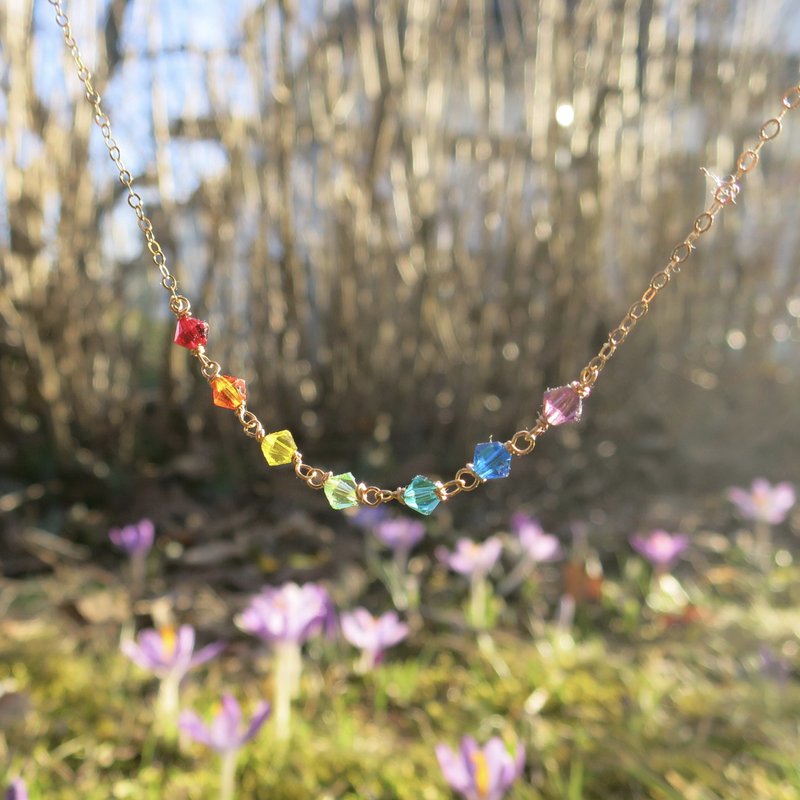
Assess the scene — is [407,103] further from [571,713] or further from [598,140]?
[571,713]

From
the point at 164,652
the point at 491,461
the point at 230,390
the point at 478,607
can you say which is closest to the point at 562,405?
the point at 491,461

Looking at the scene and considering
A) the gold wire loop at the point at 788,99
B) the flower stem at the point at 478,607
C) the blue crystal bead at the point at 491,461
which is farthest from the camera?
the flower stem at the point at 478,607

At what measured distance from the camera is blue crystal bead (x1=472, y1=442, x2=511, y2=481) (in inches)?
41.8

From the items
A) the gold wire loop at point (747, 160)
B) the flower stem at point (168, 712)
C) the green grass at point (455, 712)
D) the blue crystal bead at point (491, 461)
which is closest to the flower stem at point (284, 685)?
the green grass at point (455, 712)

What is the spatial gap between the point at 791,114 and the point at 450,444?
6.14 feet

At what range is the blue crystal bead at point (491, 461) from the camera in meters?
1.06

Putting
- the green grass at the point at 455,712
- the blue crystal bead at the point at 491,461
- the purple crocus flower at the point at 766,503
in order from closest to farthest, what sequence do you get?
the blue crystal bead at the point at 491,461
the green grass at the point at 455,712
the purple crocus flower at the point at 766,503

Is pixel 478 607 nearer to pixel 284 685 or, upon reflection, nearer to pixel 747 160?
pixel 284 685

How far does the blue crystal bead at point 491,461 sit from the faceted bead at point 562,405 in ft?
0.22

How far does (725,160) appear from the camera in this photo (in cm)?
272

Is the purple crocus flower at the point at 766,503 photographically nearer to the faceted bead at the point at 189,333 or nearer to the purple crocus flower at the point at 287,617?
the purple crocus flower at the point at 287,617

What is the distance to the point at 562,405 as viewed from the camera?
1057 mm

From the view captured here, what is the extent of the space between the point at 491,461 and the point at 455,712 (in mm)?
590

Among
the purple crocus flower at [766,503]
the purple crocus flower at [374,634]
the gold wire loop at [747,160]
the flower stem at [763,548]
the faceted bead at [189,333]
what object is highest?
the gold wire loop at [747,160]
